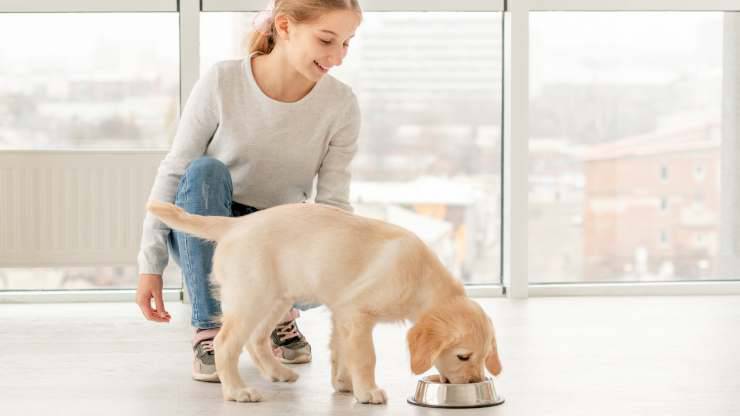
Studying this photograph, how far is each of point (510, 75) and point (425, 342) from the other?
218 cm

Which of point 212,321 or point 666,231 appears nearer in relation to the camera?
point 212,321

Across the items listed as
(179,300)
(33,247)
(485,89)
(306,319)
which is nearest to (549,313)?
(306,319)

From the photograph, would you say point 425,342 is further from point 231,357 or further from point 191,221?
point 191,221

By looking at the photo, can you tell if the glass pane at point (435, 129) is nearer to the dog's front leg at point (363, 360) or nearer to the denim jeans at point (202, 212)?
the denim jeans at point (202, 212)

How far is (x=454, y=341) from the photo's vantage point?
6.15ft

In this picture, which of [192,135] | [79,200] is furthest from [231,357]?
Answer: [79,200]

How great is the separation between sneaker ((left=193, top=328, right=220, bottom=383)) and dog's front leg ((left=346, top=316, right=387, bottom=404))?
0.36 metres

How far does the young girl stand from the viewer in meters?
2.24

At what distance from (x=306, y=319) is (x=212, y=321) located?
1.08 meters

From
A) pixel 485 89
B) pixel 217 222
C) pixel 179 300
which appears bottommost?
pixel 179 300

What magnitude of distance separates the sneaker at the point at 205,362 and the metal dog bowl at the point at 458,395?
0.46 meters

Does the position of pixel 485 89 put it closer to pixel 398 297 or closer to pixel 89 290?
pixel 89 290

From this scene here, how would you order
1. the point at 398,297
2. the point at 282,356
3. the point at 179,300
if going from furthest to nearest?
1. the point at 179,300
2. the point at 282,356
3. the point at 398,297

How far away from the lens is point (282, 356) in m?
2.50
